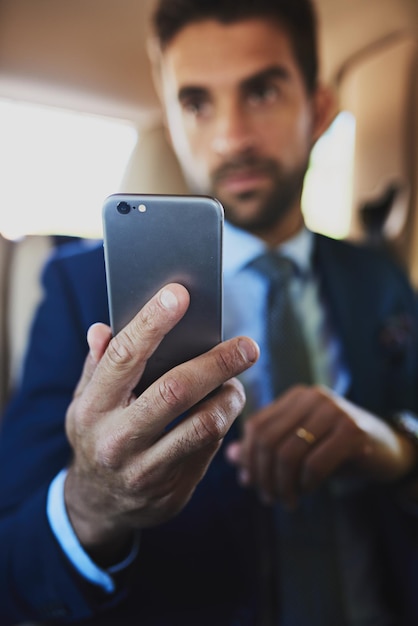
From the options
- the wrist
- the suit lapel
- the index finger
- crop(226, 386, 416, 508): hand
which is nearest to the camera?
the index finger

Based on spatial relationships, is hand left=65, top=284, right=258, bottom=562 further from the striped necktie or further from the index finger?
the striped necktie

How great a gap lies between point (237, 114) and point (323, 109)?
25 cm

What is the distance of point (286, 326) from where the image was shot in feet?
2.09

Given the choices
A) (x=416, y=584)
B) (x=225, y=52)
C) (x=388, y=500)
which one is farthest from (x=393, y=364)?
(x=225, y=52)

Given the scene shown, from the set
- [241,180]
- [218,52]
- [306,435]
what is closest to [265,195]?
[241,180]

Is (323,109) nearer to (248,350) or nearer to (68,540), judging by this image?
(248,350)

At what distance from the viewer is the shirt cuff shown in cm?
41

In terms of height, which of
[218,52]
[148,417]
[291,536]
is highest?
[218,52]

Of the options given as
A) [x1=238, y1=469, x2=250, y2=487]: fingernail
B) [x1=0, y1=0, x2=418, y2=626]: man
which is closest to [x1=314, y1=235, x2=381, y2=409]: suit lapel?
[x1=0, y1=0, x2=418, y2=626]: man

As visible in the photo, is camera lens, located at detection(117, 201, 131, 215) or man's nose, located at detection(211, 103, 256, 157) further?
man's nose, located at detection(211, 103, 256, 157)

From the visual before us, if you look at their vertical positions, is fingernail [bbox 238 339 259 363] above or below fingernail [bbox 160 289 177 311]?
below

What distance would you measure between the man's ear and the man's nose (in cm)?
16

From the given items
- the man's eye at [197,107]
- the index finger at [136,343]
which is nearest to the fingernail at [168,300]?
the index finger at [136,343]

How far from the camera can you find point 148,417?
296 millimetres
